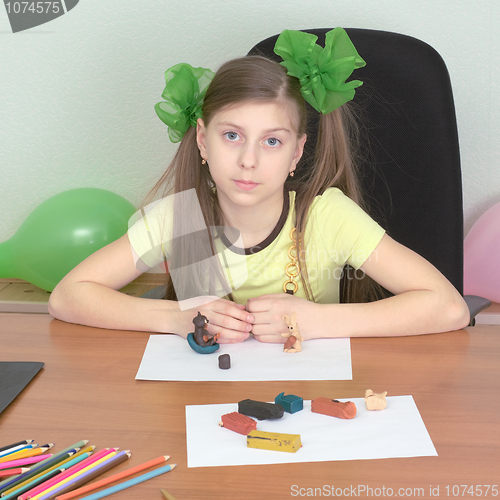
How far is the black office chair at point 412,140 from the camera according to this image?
4.09 feet

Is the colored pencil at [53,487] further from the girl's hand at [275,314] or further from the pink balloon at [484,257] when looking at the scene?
the pink balloon at [484,257]

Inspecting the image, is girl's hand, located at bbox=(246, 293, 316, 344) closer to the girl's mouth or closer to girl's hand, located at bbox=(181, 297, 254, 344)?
girl's hand, located at bbox=(181, 297, 254, 344)

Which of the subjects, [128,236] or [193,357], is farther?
[128,236]

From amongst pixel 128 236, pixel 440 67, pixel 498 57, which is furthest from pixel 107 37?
pixel 498 57

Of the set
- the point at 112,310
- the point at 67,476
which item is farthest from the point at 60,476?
the point at 112,310

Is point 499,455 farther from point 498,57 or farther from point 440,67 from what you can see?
point 498,57

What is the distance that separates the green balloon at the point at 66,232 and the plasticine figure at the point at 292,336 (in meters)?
0.97

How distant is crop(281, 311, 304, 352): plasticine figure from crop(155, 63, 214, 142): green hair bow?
48 cm

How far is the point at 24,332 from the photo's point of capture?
38.7 inches

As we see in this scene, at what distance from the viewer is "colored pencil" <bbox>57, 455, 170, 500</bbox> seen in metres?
0.57

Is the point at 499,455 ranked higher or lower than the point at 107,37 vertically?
lower

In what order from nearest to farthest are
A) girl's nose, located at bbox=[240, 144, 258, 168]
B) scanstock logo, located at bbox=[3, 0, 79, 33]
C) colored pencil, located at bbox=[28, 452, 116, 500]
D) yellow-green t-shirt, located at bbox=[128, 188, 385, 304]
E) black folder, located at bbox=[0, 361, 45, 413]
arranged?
colored pencil, located at bbox=[28, 452, 116, 500] < black folder, located at bbox=[0, 361, 45, 413] < girl's nose, located at bbox=[240, 144, 258, 168] < yellow-green t-shirt, located at bbox=[128, 188, 385, 304] < scanstock logo, located at bbox=[3, 0, 79, 33]

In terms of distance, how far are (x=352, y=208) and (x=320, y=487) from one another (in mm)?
692

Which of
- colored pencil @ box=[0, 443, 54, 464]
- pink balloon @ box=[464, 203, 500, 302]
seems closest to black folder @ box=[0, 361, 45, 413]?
colored pencil @ box=[0, 443, 54, 464]
